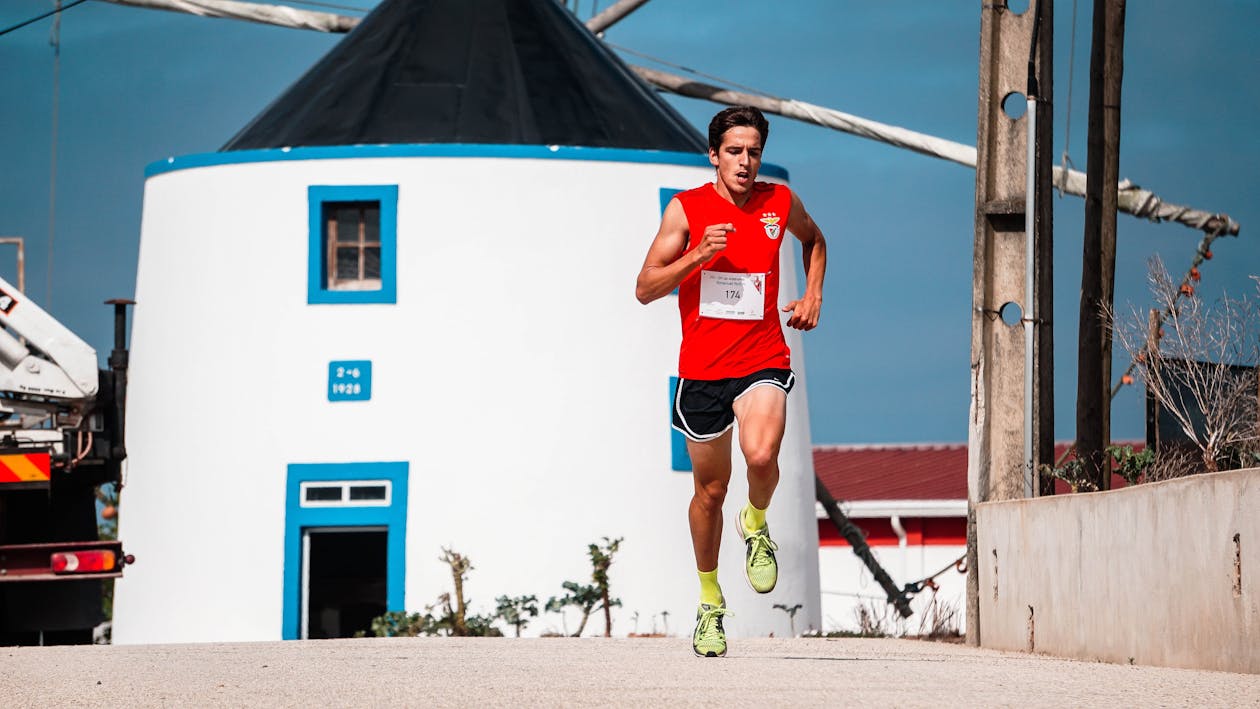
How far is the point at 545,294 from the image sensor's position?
21.5 m

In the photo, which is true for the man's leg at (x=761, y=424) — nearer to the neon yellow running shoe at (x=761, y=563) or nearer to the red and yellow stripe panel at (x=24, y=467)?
the neon yellow running shoe at (x=761, y=563)

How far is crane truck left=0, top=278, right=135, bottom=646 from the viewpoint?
16875 mm

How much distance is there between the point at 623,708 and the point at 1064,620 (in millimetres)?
5610

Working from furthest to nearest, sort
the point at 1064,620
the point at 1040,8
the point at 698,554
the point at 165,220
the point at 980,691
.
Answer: the point at 165,220 → the point at 1040,8 → the point at 1064,620 → the point at 698,554 → the point at 980,691

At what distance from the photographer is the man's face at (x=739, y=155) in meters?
8.90

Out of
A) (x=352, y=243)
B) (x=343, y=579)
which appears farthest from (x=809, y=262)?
(x=343, y=579)

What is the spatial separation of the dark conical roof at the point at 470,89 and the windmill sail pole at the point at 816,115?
385 cm

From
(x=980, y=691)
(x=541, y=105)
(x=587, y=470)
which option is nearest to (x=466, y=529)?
(x=587, y=470)

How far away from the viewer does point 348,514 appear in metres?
20.9

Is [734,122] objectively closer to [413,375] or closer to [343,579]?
[413,375]

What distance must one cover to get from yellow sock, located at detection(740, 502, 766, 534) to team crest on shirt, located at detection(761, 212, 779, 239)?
1.22 meters

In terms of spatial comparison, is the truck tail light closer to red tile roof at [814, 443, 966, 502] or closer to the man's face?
the man's face

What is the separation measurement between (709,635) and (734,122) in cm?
247

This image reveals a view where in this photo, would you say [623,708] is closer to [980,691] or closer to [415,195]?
[980,691]
